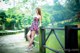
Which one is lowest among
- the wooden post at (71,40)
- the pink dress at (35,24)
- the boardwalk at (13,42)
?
the boardwalk at (13,42)

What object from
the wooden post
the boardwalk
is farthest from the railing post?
the wooden post

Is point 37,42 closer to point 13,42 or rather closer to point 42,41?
point 42,41

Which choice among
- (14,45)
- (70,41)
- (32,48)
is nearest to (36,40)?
(32,48)

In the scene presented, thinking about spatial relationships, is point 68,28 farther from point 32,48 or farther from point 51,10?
point 51,10

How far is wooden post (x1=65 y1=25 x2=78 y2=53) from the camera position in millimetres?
2320

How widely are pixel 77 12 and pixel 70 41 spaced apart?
82.1 inches

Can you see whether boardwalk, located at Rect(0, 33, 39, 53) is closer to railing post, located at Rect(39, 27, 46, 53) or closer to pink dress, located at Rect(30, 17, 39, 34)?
pink dress, located at Rect(30, 17, 39, 34)

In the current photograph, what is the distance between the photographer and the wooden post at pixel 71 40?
232cm

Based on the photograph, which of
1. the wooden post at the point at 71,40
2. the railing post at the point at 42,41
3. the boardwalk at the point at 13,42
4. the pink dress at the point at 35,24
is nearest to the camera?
the wooden post at the point at 71,40

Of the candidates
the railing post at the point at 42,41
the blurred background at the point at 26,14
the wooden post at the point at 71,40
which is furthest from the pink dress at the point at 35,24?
the wooden post at the point at 71,40

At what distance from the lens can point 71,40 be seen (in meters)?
2.35

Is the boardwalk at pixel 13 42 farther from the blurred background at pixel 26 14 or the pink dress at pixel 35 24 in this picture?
the pink dress at pixel 35 24

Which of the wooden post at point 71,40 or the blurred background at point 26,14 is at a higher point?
the blurred background at point 26,14

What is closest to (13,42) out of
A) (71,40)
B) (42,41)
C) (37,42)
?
(37,42)
